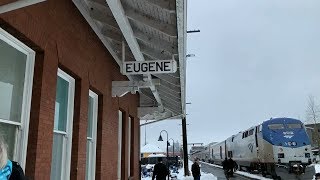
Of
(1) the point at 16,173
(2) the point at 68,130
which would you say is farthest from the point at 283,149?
(1) the point at 16,173

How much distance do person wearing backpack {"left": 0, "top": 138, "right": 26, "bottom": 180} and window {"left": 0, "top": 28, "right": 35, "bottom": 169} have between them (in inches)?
94.4

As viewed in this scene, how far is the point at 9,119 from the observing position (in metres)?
5.30

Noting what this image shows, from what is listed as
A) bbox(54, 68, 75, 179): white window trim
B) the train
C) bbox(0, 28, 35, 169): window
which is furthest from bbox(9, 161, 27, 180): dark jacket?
the train

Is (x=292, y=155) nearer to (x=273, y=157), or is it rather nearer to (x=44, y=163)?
(x=273, y=157)

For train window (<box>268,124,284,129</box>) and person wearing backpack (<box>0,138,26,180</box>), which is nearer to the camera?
person wearing backpack (<box>0,138,26,180</box>)

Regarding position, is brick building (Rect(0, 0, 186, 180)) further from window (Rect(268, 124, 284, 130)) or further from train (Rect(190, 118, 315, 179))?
window (Rect(268, 124, 284, 130))

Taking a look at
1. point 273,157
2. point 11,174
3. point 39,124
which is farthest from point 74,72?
point 273,157

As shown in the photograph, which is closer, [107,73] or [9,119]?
[9,119]

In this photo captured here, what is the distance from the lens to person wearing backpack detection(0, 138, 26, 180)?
8.67 ft

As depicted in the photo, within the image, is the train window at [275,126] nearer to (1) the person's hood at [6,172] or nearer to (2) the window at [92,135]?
(2) the window at [92,135]

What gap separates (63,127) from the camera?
→ 7.25 m

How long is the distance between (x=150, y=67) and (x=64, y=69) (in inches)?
88.0

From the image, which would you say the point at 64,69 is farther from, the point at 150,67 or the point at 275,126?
the point at 275,126

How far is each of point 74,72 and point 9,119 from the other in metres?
2.15
